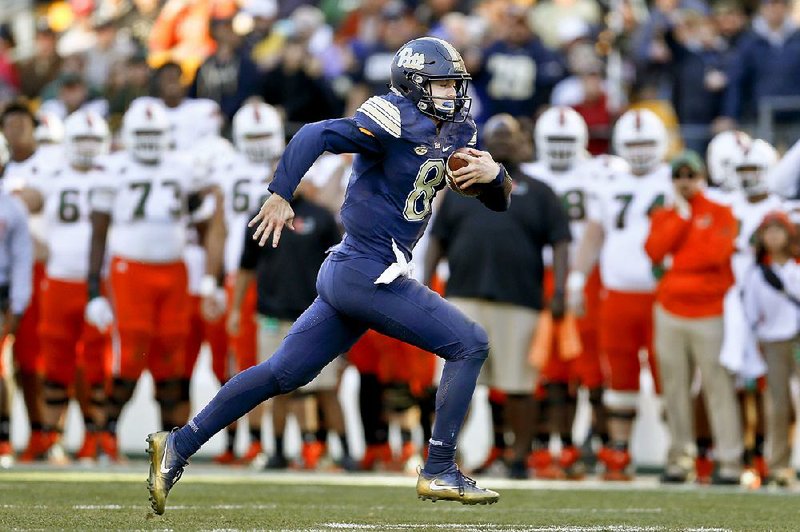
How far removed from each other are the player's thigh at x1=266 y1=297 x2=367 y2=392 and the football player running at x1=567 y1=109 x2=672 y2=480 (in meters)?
5.16

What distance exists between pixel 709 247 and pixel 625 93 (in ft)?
17.3

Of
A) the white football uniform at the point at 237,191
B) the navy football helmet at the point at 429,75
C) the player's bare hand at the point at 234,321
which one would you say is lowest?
the player's bare hand at the point at 234,321

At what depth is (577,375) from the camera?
13.1 metres

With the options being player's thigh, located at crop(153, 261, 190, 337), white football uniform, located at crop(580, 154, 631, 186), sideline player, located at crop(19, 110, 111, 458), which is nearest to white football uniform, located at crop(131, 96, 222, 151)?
sideline player, located at crop(19, 110, 111, 458)

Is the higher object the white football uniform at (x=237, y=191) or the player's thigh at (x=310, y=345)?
the white football uniform at (x=237, y=191)

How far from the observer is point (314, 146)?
23.6ft

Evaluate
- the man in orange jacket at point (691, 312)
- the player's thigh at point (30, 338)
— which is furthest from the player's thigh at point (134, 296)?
the man in orange jacket at point (691, 312)

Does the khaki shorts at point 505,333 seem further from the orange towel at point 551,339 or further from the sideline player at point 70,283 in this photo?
the sideline player at point 70,283

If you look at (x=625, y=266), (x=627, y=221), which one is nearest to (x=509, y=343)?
(x=625, y=266)

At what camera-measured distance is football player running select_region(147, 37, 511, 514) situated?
739cm

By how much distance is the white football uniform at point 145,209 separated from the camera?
514 inches

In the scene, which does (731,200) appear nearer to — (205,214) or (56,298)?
(205,214)

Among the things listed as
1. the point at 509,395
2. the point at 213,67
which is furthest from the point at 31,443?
the point at 213,67

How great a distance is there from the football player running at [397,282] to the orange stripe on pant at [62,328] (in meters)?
5.87
